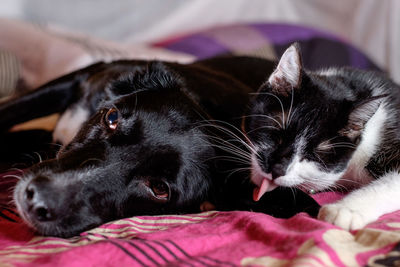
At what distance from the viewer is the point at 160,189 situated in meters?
1.39

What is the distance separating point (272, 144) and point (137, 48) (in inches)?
61.6

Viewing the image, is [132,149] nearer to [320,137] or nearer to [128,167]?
[128,167]

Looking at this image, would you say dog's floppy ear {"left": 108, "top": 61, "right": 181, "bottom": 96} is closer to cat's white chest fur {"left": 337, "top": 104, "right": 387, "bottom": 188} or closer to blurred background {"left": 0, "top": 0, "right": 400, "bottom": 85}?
cat's white chest fur {"left": 337, "top": 104, "right": 387, "bottom": 188}

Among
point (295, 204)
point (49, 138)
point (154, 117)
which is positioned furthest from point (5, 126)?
point (295, 204)

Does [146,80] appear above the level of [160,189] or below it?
above

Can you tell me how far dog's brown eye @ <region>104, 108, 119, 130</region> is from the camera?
4.70ft

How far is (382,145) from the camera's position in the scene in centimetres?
167

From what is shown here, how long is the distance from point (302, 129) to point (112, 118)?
2.14 ft

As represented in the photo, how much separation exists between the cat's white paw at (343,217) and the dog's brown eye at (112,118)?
691 millimetres

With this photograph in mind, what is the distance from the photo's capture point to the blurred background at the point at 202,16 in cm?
336

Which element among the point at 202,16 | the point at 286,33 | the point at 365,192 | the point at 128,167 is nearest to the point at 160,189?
the point at 128,167

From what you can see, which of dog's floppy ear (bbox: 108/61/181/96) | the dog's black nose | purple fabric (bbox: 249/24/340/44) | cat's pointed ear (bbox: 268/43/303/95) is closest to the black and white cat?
cat's pointed ear (bbox: 268/43/303/95)

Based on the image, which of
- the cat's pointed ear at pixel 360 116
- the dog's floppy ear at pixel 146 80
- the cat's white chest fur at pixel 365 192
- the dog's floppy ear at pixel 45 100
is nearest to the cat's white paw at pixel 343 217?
the cat's white chest fur at pixel 365 192

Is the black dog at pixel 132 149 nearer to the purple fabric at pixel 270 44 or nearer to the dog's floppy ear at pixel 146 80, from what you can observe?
the dog's floppy ear at pixel 146 80
